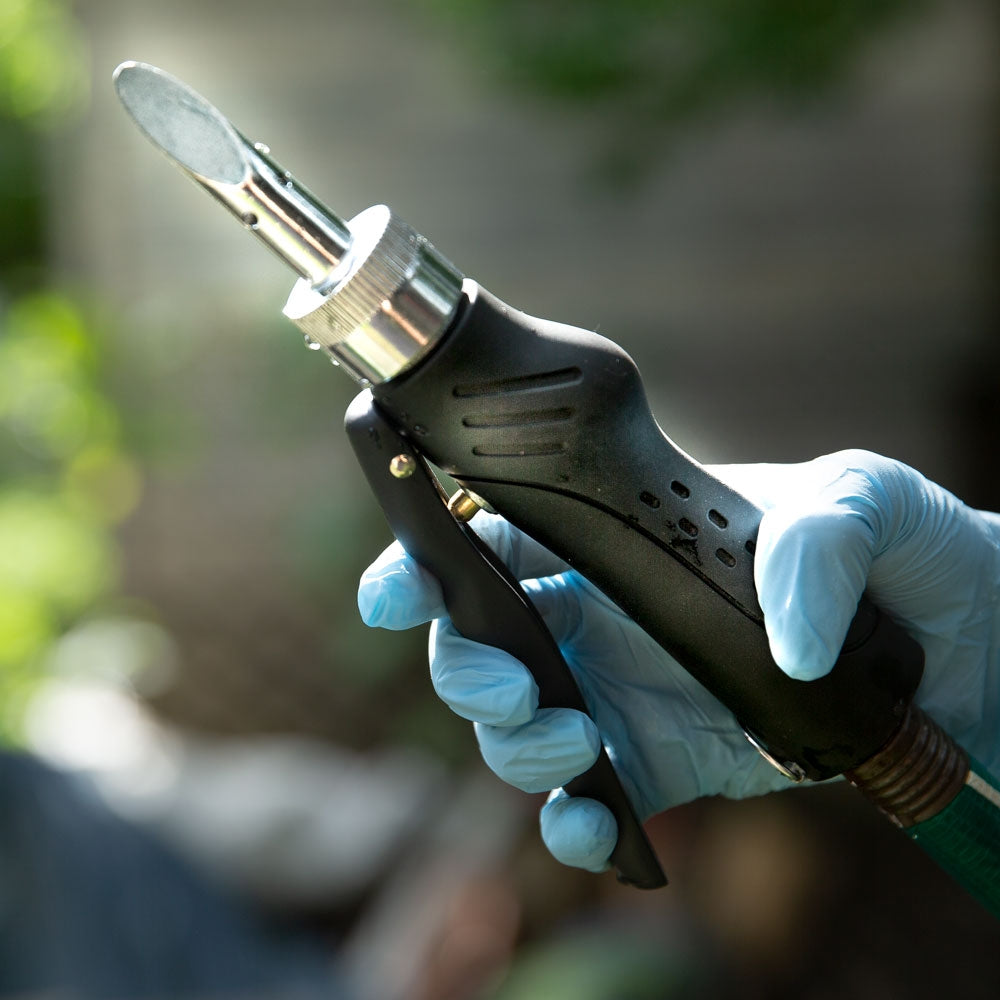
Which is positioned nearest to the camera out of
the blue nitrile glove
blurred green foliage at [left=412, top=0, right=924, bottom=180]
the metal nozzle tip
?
the metal nozzle tip

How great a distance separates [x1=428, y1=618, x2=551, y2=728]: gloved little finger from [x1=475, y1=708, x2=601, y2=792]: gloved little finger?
13 millimetres

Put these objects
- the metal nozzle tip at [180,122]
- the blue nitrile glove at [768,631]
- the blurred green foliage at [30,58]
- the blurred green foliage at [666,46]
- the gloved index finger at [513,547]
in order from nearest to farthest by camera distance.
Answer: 1. the metal nozzle tip at [180,122]
2. the blue nitrile glove at [768,631]
3. the gloved index finger at [513,547]
4. the blurred green foliage at [666,46]
5. the blurred green foliage at [30,58]

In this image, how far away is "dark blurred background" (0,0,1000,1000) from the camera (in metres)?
1.62

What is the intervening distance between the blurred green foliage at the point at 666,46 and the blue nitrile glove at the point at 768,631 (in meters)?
1.02

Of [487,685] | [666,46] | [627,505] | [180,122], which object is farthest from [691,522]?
[666,46]

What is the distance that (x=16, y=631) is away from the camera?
1.62 meters

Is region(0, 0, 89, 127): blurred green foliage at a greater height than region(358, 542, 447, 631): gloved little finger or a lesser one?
greater

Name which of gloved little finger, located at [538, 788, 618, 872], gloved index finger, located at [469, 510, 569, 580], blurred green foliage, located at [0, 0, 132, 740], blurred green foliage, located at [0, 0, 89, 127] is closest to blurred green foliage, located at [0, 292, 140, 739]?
blurred green foliage, located at [0, 0, 132, 740]

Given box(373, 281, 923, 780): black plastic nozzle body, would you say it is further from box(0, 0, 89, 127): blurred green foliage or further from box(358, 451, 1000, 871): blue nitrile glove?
box(0, 0, 89, 127): blurred green foliage

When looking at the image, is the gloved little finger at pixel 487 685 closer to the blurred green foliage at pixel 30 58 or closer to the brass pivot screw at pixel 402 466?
the brass pivot screw at pixel 402 466

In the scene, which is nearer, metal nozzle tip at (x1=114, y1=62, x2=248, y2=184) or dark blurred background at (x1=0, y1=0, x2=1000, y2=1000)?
metal nozzle tip at (x1=114, y1=62, x2=248, y2=184)

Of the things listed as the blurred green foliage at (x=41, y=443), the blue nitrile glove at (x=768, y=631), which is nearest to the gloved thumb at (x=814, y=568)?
the blue nitrile glove at (x=768, y=631)

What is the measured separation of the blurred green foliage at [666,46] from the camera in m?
1.44

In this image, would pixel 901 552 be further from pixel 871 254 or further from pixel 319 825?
pixel 871 254
